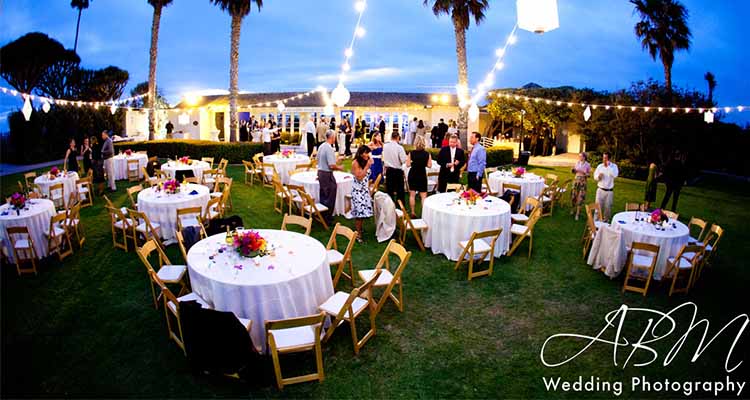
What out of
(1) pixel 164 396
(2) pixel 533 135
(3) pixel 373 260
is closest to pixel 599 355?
(3) pixel 373 260

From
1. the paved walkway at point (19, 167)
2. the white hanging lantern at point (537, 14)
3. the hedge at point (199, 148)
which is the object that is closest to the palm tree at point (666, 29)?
the hedge at point (199, 148)

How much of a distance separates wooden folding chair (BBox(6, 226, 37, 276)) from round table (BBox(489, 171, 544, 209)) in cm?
844

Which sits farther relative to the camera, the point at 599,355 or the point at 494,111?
the point at 494,111

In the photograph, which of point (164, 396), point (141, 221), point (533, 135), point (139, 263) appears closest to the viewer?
point (164, 396)

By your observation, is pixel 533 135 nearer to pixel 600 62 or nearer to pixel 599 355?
pixel 599 355

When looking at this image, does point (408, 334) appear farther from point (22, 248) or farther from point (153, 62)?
point (153, 62)

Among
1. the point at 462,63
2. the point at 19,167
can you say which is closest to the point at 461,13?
Result: the point at 462,63

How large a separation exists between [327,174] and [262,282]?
427 centimetres

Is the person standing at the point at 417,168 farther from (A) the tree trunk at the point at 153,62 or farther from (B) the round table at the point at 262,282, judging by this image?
(A) the tree trunk at the point at 153,62

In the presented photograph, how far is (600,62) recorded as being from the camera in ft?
265

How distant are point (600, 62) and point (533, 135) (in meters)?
70.3

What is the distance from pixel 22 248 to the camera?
5.93m

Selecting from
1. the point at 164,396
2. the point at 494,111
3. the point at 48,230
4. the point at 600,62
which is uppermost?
the point at 600,62

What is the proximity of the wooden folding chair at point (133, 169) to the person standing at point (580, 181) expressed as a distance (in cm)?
1173
